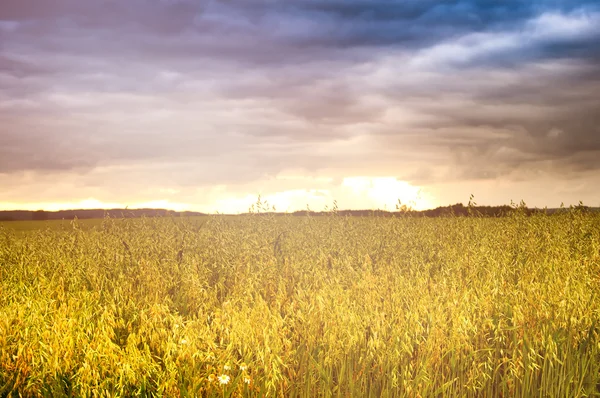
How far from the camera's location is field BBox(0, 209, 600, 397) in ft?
11.9

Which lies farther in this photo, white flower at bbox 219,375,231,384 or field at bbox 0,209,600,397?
field at bbox 0,209,600,397

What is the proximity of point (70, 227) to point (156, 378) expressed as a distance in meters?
6.95

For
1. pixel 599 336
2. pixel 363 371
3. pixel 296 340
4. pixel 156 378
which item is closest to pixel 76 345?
pixel 156 378

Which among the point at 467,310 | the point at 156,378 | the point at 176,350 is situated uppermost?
the point at 467,310

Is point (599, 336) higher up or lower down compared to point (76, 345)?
higher up

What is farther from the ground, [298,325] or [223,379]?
[298,325]

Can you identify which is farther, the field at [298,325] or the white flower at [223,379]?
the field at [298,325]

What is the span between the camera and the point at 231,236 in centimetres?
853

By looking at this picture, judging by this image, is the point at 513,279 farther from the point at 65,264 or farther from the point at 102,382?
the point at 65,264

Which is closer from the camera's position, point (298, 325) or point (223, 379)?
point (223, 379)

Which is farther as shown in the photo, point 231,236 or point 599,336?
point 231,236

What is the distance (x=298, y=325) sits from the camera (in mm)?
4297

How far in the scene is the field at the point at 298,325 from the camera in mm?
3615

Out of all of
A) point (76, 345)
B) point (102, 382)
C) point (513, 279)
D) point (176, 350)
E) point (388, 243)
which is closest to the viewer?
point (102, 382)
